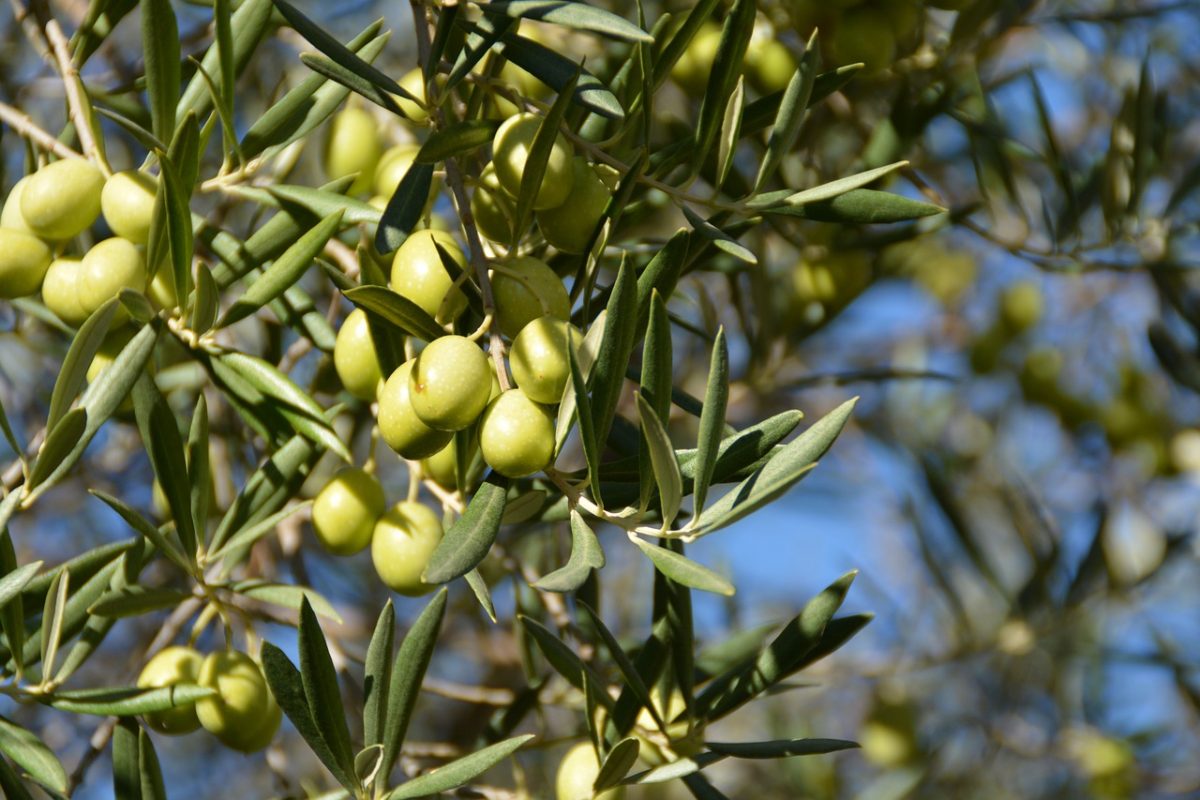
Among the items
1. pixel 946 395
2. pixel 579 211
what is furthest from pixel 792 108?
pixel 946 395

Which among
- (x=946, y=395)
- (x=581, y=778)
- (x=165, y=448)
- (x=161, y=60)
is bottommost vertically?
(x=946, y=395)

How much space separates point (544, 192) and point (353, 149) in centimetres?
42

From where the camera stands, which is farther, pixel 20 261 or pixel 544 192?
pixel 20 261

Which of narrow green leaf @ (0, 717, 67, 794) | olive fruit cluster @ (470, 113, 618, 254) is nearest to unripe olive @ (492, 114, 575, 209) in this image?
olive fruit cluster @ (470, 113, 618, 254)

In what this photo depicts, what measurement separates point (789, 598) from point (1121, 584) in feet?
4.77

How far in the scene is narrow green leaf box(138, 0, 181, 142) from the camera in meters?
0.74

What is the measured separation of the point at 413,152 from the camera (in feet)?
3.07

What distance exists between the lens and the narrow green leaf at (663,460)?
1.86ft

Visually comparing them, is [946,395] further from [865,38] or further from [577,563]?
[577,563]

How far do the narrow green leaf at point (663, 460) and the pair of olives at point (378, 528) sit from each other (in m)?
0.24

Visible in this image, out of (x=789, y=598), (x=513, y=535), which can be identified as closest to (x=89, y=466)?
(x=513, y=535)

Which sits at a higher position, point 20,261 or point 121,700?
point 20,261

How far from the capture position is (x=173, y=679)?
0.83m

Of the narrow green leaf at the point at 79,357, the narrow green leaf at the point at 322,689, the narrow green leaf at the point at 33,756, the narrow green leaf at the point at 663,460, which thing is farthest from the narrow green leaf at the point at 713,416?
the narrow green leaf at the point at 33,756
